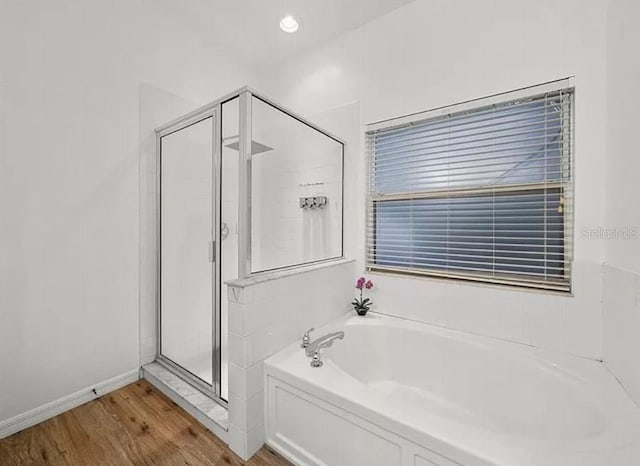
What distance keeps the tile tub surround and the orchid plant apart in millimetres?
586

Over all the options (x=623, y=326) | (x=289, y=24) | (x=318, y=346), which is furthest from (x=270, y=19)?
(x=623, y=326)

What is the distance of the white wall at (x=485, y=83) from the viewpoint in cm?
155

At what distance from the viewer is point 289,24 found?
91.9 inches

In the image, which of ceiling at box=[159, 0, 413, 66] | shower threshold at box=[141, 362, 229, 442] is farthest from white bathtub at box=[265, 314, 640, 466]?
ceiling at box=[159, 0, 413, 66]

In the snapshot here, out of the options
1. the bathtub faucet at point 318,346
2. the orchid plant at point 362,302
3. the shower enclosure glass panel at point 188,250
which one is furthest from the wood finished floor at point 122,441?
the orchid plant at point 362,302

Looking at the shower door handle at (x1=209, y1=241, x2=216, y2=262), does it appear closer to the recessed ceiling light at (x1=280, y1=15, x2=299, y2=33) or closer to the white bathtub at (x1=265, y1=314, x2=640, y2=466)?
the white bathtub at (x1=265, y1=314, x2=640, y2=466)

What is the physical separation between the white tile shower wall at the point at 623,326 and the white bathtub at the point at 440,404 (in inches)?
2.7

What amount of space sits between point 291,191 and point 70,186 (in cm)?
141

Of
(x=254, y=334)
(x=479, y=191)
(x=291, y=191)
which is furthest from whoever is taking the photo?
(x=291, y=191)

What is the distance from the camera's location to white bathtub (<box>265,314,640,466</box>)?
3.16ft

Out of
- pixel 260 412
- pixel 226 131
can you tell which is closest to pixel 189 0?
pixel 226 131

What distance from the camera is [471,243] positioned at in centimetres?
192

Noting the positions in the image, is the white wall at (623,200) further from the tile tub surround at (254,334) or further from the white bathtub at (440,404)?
the tile tub surround at (254,334)

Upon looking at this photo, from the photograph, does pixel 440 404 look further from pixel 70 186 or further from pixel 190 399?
pixel 70 186
